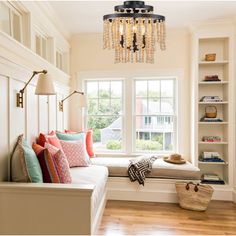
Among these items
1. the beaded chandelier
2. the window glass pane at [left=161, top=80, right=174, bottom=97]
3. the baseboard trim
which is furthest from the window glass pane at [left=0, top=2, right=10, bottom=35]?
the window glass pane at [left=161, top=80, right=174, bottom=97]

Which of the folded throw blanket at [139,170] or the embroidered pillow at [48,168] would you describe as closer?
the embroidered pillow at [48,168]

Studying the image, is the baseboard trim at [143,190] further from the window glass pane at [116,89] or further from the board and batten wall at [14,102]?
the window glass pane at [116,89]

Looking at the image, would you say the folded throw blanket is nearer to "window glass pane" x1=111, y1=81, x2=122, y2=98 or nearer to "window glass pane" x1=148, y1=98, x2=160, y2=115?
"window glass pane" x1=148, y1=98, x2=160, y2=115

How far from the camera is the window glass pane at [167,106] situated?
4098 mm

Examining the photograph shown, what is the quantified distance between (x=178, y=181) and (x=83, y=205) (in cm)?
194

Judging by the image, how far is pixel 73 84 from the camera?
13.8 feet

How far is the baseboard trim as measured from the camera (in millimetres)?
3359

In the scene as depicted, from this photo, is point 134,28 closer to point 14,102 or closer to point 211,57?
point 14,102

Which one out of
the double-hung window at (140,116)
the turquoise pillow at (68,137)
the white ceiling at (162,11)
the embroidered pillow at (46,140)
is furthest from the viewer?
the double-hung window at (140,116)

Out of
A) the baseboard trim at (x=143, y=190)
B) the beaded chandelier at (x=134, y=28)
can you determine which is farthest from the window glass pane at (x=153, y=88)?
the beaded chandelier at (x=134, y=28)

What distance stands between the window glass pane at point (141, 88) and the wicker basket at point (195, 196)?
68.7 inches

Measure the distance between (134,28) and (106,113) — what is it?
2.31 metres

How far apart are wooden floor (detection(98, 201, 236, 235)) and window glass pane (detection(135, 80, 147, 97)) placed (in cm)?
187

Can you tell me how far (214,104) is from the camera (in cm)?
377
